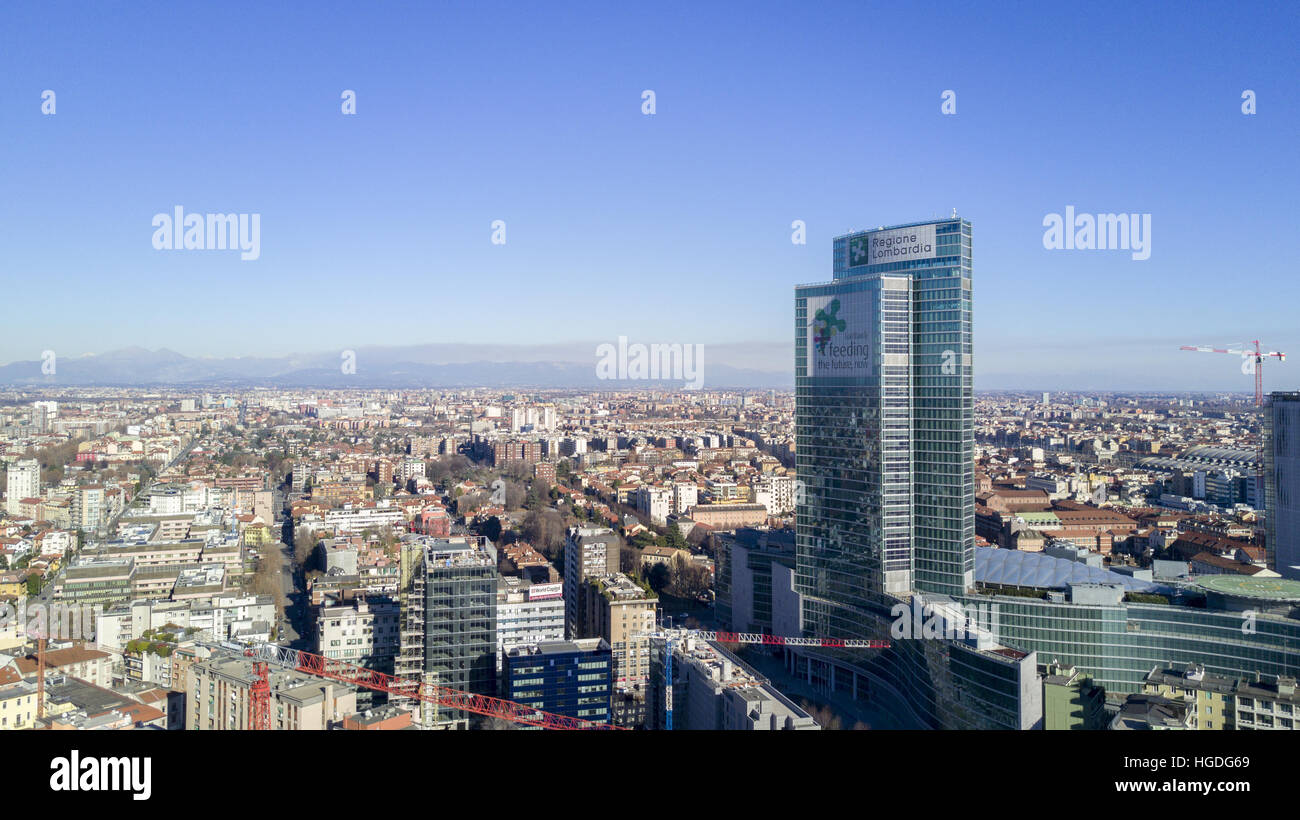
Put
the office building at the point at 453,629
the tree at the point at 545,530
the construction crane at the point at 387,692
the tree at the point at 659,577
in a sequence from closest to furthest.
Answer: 1. the construction crane at the point at 387,692
2. the office building at the point at 453,629
3. the tree at the point at 659,577
4. the tree at the point at 545,530

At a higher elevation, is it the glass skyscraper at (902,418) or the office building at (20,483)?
the glass skyscraper at (902,418)

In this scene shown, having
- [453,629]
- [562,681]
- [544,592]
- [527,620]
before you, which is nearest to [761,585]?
[544,592]

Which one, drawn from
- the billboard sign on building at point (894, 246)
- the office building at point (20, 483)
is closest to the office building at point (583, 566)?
the billboard sign on building at point (894, 246)

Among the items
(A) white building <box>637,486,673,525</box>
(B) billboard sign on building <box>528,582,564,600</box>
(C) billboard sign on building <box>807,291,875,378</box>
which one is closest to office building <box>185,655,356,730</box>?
(B) billboard sign on building <box>528,582,564,600</box>

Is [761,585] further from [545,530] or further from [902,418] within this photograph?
[545,530]

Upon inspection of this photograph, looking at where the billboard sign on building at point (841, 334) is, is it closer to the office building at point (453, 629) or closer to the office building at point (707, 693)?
the office building at point (707, 693)

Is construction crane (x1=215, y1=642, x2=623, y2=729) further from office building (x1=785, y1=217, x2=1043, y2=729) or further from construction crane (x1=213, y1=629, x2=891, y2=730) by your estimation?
office building (x1=785, y1=217, x2=1043, y2=729)
